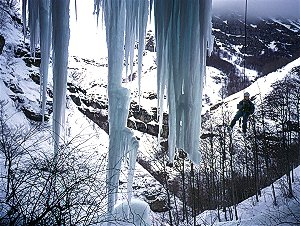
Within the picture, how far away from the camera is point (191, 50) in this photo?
2.84 metres

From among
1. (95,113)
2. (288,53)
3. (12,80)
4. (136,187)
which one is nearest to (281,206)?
(136,187)

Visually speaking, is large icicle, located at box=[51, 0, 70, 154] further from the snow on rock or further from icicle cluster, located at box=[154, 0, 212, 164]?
the snow on rock

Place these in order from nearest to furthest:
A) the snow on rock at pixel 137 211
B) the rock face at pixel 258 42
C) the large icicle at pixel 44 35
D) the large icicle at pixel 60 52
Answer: the large icicle at pixel 60 52 < the large icicle at pixel 44 35 < the snow on rock at pixel 137 211 < the rock face at pixel 258 42

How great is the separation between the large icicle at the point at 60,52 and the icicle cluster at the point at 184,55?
1196 millimetres

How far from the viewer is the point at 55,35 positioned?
368cm

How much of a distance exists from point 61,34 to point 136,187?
21680 mm

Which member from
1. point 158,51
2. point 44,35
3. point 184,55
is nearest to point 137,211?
point 44,35

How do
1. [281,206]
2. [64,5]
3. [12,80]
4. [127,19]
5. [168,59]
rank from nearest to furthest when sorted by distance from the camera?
1. [168,59]
2. [64,5]
3. [127,19]
4. [281,206]
5. [12,80]

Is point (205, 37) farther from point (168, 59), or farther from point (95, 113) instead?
point (95, 113)

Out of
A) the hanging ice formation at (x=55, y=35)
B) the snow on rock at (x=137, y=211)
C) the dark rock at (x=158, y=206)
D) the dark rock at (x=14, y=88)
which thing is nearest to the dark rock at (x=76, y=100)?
the dark rock at (x=14, y=88)

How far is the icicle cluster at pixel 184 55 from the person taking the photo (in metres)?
2.80

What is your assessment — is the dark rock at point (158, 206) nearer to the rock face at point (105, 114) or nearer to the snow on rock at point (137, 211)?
the rock face at point (105, 114)

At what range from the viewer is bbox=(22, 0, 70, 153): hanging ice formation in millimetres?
3566

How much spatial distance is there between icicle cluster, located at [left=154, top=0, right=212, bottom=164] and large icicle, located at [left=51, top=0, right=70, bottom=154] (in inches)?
47.1
